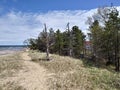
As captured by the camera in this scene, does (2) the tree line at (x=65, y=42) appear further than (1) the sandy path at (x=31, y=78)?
Yes

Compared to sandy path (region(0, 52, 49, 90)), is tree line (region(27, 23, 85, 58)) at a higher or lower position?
higher

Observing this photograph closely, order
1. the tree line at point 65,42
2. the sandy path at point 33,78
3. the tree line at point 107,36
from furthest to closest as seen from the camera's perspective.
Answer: the tree line at point 65,42
the tree line at point 107,36
the sandy path at point 33,78

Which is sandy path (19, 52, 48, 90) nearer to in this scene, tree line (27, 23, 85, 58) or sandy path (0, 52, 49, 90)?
sandy path (0, 52, 49, 90)

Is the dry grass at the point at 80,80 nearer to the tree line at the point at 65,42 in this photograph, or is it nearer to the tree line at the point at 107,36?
the tree line at the point at 107,36

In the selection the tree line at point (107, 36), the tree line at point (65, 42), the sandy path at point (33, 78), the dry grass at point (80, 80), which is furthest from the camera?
the tree line at point (65, 42)

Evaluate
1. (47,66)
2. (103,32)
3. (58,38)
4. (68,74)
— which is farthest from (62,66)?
(58,38)

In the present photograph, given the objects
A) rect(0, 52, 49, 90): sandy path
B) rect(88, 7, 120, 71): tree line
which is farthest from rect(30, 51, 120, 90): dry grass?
rect(88, 7, 120, 71): tree line

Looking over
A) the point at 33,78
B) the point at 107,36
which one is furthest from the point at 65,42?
the point at 33,78

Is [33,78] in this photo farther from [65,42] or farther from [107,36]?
[65,42]

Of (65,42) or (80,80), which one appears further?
(65,42)

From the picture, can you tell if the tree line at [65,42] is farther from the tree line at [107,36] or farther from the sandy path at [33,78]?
the sandy path at [33,78]

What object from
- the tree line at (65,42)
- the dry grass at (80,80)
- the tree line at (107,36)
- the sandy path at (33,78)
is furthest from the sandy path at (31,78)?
the tree line at (65,42)

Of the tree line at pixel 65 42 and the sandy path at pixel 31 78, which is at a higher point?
the tree line at pixel 65 42

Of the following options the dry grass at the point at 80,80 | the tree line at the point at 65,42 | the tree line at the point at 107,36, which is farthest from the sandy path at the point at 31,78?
the tree line at the point at 65,42
